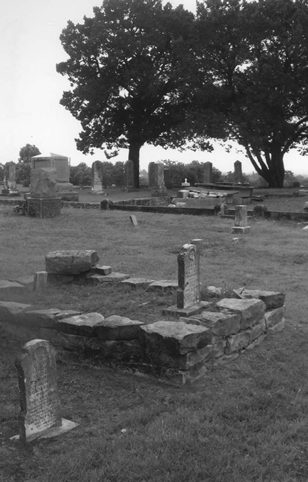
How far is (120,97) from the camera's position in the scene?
35625 mm

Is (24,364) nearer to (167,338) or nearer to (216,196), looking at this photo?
(167,338)

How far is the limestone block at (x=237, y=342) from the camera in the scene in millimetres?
5418

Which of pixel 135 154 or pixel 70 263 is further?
pixel 135 154

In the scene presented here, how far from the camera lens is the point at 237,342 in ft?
18.2

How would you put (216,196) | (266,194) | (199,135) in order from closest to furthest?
(216,196) < (266,194) < (199,135)

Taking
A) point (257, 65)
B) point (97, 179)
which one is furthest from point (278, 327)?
point (257, 65)

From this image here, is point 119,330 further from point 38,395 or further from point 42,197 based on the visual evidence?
point 42,197

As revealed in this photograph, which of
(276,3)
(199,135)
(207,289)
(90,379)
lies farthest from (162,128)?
(90,379)

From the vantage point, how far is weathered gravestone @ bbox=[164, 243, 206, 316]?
606cm

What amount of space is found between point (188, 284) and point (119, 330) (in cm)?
144

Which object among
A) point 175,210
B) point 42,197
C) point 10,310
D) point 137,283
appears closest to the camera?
point 10,310

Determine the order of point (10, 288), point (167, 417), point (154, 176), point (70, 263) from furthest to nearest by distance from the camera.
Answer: point (154, 176) → point (70, 263) → point (10, 288) → point (167, 417)

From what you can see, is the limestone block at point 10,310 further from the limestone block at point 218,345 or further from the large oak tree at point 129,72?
the large oak tree at point 129,72

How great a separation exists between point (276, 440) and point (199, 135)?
31.7 metres
